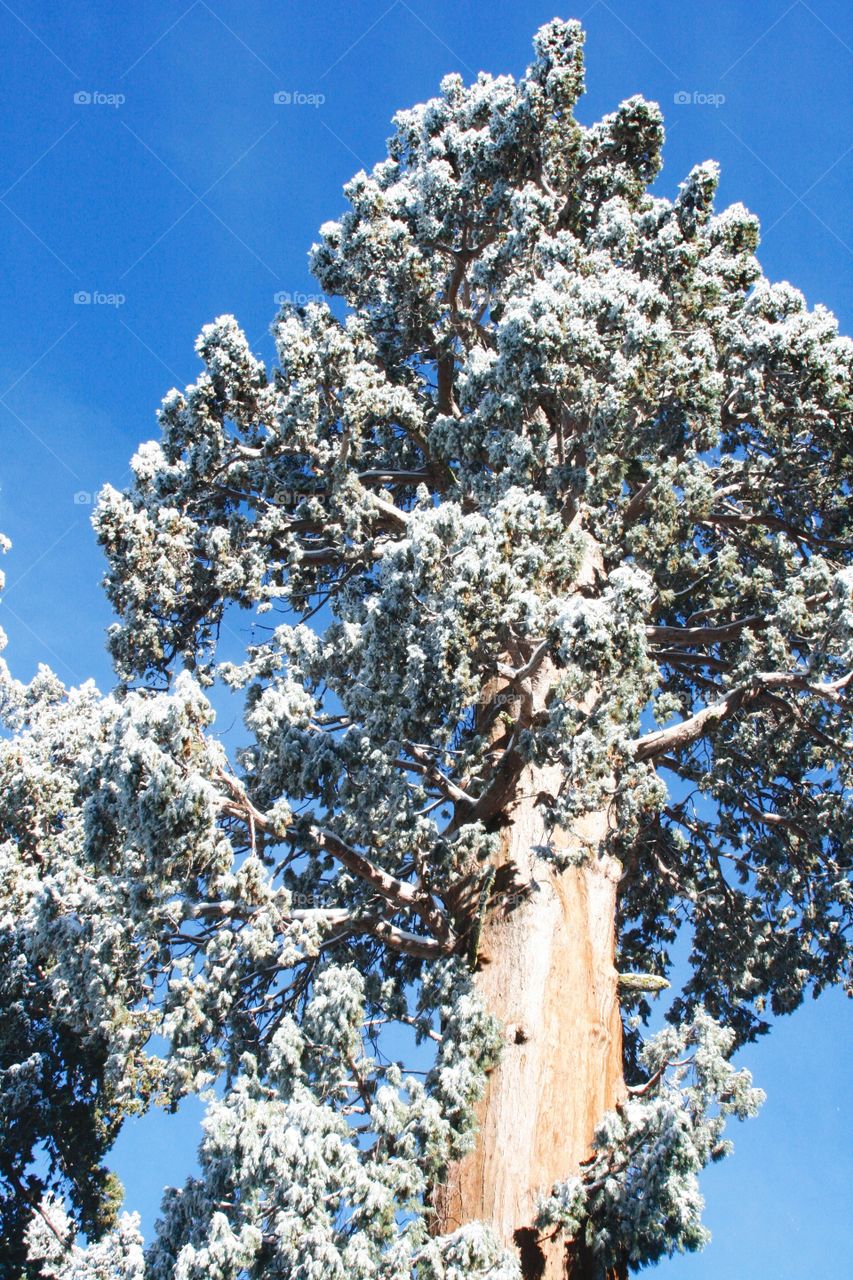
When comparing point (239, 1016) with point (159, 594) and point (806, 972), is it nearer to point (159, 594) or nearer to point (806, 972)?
point (159, 594)

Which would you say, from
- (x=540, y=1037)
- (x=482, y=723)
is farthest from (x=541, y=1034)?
(x=482, y=723)

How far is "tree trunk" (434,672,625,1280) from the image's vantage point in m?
7.20

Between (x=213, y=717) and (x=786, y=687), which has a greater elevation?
(x=786, y=687)

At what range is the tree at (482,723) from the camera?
716 cm

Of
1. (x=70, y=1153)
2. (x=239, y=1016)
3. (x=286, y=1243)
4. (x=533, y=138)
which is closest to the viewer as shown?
(x=286, y=1243)

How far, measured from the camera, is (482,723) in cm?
1015

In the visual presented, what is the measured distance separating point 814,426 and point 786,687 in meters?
3.28

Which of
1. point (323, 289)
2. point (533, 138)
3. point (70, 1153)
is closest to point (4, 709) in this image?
point (70, 1153)

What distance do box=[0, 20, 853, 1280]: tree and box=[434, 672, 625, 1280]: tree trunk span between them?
0.09 feet

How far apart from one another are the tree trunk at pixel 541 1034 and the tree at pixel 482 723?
3cm

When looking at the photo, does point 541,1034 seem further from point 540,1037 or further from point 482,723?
point 482,723

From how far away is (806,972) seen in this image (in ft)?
40.1

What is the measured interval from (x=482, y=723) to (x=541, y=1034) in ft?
10.1

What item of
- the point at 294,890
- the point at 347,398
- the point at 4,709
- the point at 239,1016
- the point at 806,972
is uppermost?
the point at 4,709
